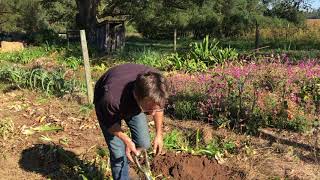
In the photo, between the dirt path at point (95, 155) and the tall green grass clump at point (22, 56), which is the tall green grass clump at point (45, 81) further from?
the tall green grass clump at point (22, 56)

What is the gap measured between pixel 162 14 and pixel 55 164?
16.0m

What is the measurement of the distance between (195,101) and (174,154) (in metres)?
1.75

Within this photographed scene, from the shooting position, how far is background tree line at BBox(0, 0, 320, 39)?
2131 cm

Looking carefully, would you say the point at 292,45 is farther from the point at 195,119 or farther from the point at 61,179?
the point at 61,179

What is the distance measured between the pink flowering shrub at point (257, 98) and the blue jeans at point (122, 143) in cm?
214

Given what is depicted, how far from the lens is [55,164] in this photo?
533 centimetres

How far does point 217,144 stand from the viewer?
17.8ft

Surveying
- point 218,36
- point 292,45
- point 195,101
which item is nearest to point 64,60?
point 195,101

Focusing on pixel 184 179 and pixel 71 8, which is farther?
pixel 71 8

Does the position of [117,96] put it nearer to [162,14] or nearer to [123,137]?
[123,137]

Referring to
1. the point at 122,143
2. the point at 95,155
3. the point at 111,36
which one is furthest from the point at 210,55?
the point at 111,36

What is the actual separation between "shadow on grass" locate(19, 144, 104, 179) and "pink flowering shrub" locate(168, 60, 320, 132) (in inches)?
71.9

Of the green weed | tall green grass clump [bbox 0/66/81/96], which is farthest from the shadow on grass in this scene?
tall green grass clump [bbox 0/66/81/96]

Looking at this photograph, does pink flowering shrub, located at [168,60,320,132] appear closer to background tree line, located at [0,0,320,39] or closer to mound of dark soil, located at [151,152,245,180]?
mound of dark soil, located at [151,152,245,180]
